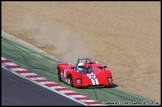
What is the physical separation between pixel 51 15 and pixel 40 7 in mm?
1956

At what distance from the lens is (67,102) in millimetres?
20953

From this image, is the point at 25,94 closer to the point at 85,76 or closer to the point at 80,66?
the point at 85,76

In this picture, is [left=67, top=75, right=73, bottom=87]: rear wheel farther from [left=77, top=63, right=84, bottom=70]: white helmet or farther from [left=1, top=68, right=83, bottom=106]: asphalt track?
[left=1, top=68, right=83, bottom=106]: asphalt track

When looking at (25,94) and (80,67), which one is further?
(80,67)

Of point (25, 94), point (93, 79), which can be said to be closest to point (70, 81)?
point (93, 79)

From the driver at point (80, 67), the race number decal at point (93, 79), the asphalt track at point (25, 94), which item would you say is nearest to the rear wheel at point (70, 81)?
the driver at point (80, 67)

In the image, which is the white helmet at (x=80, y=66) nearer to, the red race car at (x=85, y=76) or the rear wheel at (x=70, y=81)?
the red race car at (x=85, y=76)

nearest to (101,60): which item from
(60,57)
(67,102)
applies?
(60,57)

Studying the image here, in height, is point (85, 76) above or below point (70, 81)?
above

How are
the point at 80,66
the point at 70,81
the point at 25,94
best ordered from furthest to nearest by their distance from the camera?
the point at 80,66 → the point at 70,81 → the point at 25,94

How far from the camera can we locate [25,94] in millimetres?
20938

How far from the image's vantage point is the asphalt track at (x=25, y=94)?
65.2 ft

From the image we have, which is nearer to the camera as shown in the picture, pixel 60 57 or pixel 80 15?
pixel 60 57

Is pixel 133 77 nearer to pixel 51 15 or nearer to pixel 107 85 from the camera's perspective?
pixel 107 85
